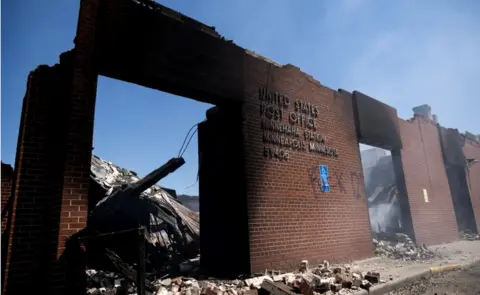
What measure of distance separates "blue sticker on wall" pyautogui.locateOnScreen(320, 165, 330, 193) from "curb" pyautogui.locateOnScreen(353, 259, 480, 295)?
8.56 feet

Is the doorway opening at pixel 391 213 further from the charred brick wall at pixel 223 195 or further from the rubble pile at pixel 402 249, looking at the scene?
the charred brick wall at pixel 223 195

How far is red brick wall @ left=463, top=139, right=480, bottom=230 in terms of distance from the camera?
15642 millimetres

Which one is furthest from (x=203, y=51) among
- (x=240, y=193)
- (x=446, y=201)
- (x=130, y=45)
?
(x=446, y=201)

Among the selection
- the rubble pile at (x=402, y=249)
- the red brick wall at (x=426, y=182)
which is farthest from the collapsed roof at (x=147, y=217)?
the red brick wall at (x=426, y=182)

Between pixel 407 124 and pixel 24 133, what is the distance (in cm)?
1344

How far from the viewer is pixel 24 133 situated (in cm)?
442

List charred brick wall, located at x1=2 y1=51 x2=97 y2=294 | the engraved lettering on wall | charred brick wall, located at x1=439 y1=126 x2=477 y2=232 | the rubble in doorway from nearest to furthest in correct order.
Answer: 1. charred brick wall, located at x1=2 y1=51 x2=97 y2=294
2. the rubble in doorway
3. the engraved lettering on wall
4. charred brick wall, located at x1=439 y1=126 x2=477 y2=232

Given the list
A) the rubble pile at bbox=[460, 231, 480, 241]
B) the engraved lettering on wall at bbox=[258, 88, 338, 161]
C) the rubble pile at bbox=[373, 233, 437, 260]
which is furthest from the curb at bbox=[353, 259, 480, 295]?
the rubble pile at bbox=[460, 231, 480, 241]

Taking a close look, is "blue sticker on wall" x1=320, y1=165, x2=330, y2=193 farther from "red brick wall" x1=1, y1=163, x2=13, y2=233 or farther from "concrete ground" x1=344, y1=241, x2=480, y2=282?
"red brick wall" x1=1, y1=163, x2=13, y2=233

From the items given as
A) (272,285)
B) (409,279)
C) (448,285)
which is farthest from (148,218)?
(448,285)

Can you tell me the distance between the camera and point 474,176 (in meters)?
16.5

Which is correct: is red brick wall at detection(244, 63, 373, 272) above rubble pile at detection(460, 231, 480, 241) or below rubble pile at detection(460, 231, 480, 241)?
above

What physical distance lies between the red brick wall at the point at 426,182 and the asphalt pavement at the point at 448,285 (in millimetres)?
4380

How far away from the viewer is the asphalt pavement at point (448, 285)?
5590 mm
